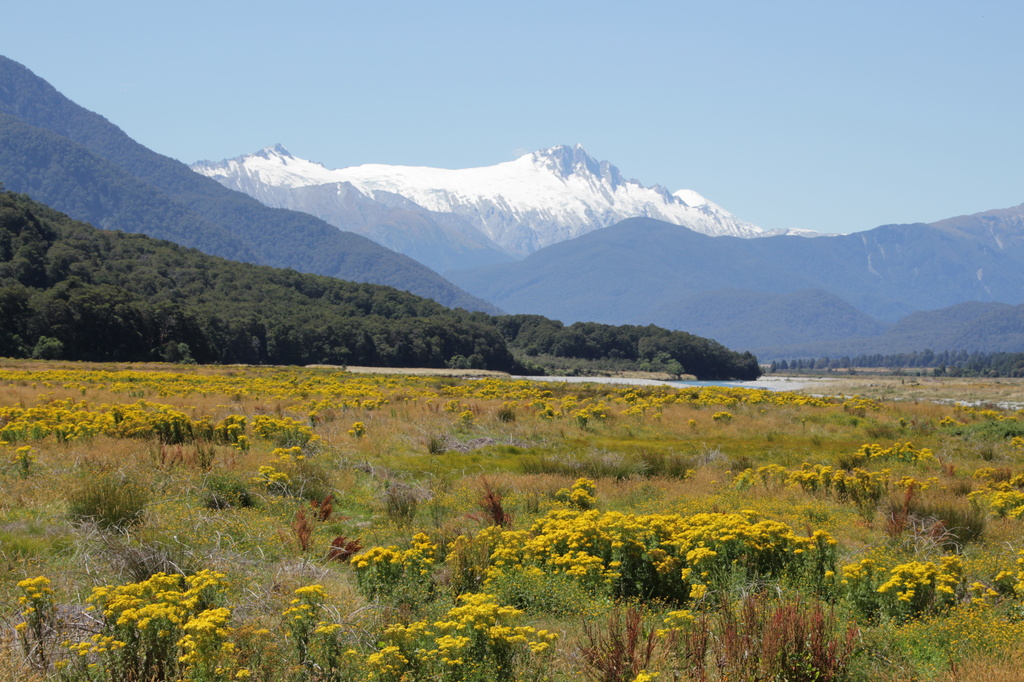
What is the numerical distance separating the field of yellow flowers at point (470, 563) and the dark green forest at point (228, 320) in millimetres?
54662

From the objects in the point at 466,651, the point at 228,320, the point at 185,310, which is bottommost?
the point at 466,651

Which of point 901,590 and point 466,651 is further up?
point 901,590

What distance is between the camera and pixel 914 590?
7.31m

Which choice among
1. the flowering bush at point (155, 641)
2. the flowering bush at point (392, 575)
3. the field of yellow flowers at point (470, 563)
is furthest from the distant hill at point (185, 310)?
the flowering bush at point (155, 641)

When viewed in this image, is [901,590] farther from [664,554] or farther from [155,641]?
[155,641]

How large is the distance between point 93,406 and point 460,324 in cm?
8520

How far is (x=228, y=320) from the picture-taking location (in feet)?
275

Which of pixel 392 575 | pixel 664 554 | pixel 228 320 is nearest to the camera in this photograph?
pixel 392 575

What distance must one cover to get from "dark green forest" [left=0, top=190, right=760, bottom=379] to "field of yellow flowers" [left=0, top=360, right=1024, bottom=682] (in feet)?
179

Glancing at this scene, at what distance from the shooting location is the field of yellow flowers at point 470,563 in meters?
6.04

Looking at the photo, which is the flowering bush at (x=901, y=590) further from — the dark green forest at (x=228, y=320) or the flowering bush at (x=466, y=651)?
the dark green forest at (x=228, y=320)

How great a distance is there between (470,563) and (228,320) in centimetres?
8159

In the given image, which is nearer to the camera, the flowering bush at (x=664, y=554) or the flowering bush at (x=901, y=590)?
the flowering bush at (x=901, y=590)

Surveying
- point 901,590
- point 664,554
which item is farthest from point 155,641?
point 901,590
